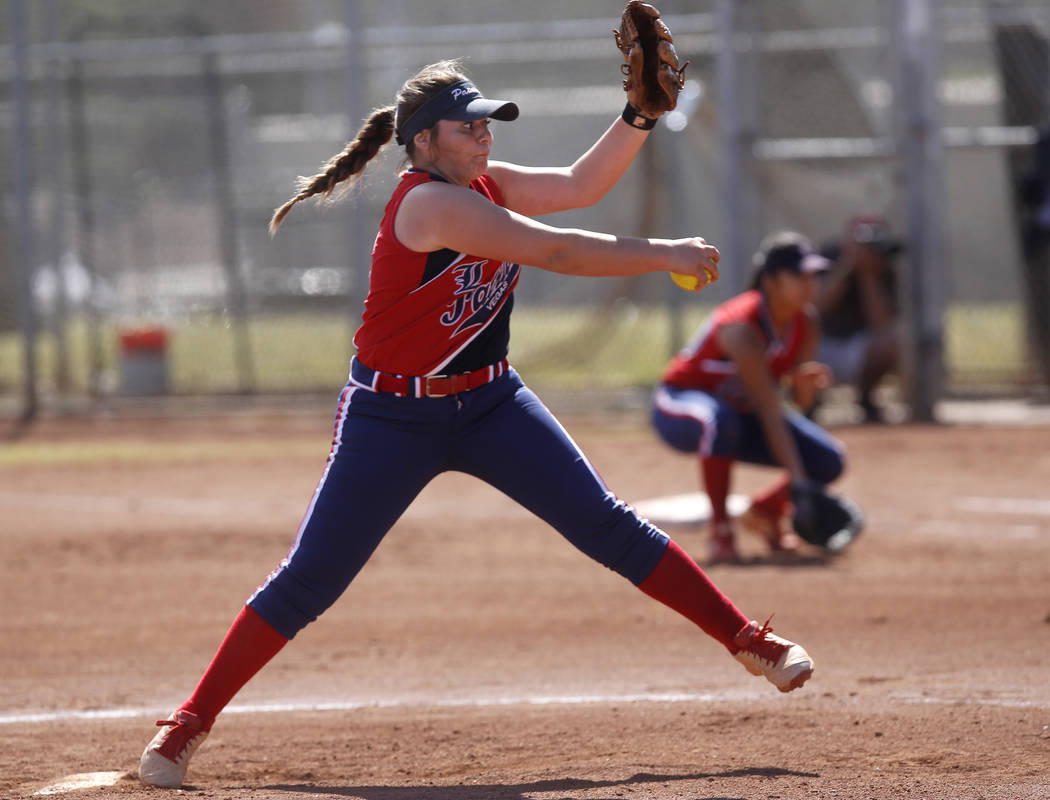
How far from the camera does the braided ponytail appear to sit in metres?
4.06

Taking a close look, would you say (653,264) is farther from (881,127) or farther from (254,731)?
(881,127)

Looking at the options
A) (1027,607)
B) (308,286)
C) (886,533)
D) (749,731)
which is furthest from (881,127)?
(749,731)

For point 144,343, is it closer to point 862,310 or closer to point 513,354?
point 513,354

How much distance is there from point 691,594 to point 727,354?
3.18 m

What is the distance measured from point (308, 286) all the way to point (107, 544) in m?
6.13

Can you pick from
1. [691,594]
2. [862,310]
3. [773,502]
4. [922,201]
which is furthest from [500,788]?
[862,310]

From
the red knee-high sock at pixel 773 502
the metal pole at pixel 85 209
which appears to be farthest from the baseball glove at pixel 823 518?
the metal pole at pixel 85 209

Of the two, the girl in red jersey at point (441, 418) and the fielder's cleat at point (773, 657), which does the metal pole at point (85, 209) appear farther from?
the fielder's cleat at point (773, 657)

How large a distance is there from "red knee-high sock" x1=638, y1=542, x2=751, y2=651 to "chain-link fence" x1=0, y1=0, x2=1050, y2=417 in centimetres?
750

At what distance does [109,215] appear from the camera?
13555mm

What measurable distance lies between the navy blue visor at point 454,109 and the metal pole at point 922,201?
793 cm

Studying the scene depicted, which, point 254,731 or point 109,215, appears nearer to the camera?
point 254,731

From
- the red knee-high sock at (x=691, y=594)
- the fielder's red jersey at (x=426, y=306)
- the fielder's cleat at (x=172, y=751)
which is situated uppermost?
the fielder's red jersey at (x=426, y=306)

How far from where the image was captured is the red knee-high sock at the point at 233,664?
3920 millimetres
